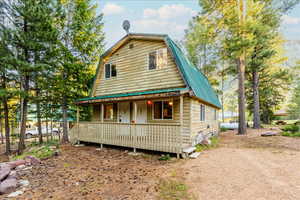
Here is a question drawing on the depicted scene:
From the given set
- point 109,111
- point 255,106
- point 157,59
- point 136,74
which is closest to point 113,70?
point 136,74

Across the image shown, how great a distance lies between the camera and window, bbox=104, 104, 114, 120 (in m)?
10.7

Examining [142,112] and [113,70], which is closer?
[142,112]

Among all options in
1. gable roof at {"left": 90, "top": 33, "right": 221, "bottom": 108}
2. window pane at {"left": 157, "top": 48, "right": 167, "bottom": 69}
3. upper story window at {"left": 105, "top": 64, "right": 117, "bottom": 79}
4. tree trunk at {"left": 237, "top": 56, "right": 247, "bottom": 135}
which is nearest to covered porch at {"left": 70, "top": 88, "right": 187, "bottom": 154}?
gable roof at {"left": 90, "top": 33, "right": 221, "bottom": 108}

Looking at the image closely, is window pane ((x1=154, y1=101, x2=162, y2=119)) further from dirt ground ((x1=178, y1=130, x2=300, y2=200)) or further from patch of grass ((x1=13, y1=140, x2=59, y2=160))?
patch of grass ((x1=13, y1=140, x2=59, y2=160))

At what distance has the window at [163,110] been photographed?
8469mm

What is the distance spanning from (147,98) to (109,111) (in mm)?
4789

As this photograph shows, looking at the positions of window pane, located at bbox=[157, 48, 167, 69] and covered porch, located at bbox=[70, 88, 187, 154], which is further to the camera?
window pane, located at bbox=[157, 48, 167, 69]

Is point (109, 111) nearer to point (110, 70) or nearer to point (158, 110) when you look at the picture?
point (110, 70)

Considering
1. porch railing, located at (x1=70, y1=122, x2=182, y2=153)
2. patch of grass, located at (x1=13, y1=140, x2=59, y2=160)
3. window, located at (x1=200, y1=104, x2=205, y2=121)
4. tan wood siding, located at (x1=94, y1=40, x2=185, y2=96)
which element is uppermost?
tan wood siding, located at (x1=94, y1=40, x2=185, y2=96)

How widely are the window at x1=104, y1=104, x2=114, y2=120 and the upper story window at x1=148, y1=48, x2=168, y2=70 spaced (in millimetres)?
4183

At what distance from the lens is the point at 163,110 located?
866 centimetres


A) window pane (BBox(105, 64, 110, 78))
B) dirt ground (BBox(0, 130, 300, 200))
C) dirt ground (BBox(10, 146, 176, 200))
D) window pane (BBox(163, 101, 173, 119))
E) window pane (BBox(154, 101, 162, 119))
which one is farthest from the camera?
window pane (BBox(105, 64, 110, 78))

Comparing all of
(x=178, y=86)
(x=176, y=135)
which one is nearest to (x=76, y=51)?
(x=178, y=86)

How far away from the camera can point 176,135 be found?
6.33m
